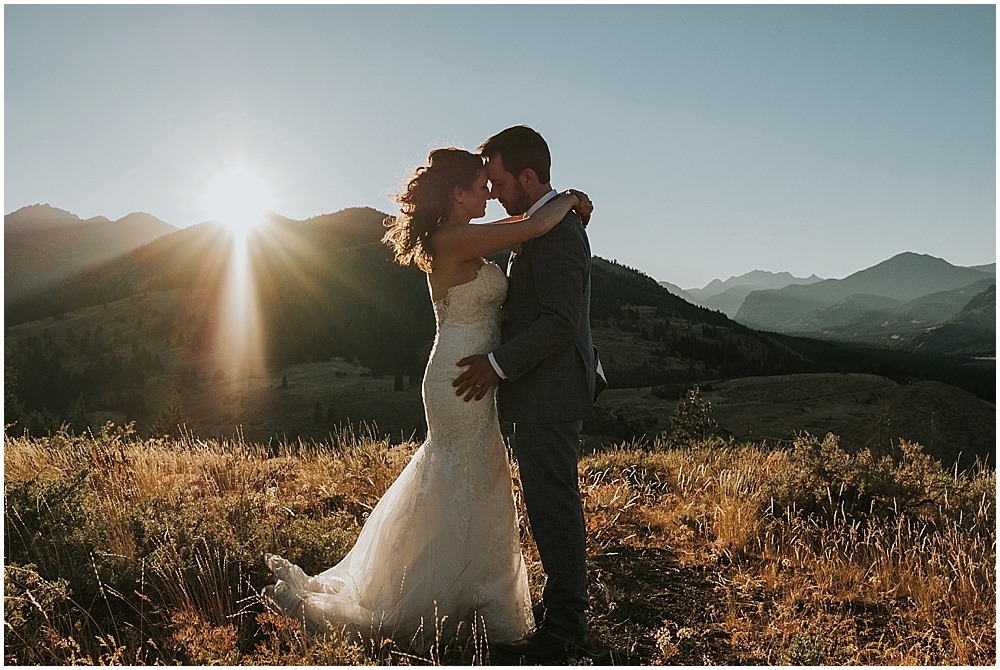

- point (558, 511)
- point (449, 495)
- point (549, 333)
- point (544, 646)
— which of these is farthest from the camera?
point (449, 495)

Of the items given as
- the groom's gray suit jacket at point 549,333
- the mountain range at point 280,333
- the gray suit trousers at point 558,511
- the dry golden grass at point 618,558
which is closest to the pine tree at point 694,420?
the dry golden grass at point 618,558

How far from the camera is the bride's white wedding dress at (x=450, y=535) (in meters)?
3.71

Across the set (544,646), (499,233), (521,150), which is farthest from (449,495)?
Answer: (521,150)

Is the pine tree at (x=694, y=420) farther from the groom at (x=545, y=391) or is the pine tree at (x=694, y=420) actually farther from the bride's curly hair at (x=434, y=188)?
the bride's curly hair at (x=434, y=188)

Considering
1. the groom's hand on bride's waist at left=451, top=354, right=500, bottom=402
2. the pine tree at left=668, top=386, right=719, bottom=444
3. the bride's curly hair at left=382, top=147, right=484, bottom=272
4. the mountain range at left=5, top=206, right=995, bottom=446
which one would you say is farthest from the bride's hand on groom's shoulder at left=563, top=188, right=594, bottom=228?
the mountain range at left=5, top=206, right=995, bottom=446

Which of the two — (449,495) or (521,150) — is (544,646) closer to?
(449,495)

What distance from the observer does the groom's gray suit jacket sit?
3461 mm

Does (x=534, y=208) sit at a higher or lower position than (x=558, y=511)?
higher

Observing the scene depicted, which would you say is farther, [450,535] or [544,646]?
[450,535]

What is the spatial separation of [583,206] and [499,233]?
540mm

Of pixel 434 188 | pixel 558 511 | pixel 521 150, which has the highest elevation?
pixel 521 150

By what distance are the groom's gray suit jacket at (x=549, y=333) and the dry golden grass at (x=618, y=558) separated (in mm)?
1289

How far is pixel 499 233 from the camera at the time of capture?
351 centimetres

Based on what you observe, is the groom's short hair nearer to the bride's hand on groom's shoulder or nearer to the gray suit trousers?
the bride's hand on groom's shoulder
